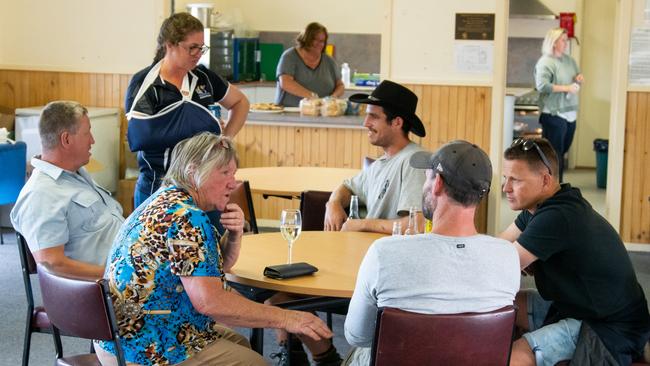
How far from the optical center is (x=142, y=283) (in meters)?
3.10

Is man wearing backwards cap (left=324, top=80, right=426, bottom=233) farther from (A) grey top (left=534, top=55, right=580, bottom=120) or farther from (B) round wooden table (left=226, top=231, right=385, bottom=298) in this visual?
(A) grey top (left=534, top=55, right=580, bottom=120)

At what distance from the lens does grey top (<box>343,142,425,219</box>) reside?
438 cm

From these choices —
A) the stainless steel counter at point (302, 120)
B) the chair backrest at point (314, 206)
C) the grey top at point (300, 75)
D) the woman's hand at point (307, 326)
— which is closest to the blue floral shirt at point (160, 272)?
the woman's hand at point (307, 326)

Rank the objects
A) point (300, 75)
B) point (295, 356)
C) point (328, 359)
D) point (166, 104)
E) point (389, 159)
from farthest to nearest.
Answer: point (300, 75) < point (166, 104) < point (389, 159) < point (295, 356) < point (328, 359)

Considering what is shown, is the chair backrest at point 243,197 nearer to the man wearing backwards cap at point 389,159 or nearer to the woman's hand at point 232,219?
the man wearing backwards cap at point 389,159

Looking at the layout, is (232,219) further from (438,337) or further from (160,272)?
(438,337)

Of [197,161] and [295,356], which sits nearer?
[197,161]

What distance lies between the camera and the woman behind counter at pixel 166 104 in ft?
15.5

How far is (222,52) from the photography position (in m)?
10.5

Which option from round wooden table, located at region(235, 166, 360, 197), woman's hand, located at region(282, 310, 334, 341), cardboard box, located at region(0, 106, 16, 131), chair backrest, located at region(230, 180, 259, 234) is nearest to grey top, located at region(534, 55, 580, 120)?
round wooden table, located at region(235, 166, 360, 197)

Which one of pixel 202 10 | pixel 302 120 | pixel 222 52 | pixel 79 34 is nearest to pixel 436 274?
pixel 302 120

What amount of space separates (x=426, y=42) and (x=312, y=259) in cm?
446

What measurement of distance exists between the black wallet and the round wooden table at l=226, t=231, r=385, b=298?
0.7 inches

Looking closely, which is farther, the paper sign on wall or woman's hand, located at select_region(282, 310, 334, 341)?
the paper sign on wall
